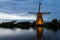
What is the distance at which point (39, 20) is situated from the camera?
54.7m

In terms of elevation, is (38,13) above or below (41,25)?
above

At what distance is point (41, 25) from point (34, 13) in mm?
4522

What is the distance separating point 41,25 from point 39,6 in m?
6.17

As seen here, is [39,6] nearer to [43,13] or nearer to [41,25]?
[43,13]

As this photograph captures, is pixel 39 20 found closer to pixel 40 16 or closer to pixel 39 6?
pixel 40 16

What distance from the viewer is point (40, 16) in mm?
54938

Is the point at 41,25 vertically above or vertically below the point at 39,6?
below

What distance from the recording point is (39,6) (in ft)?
189

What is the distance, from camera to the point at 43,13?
5784cm

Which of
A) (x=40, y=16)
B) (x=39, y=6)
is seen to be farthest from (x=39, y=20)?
(x=39, y=6)

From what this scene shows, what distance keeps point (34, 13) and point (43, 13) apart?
2917 mm

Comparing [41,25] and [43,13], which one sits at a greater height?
[43,13]

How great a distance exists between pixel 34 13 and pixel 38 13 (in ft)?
7.08

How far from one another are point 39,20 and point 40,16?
1295 millimetres
